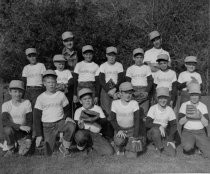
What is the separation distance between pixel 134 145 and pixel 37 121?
1.54 m

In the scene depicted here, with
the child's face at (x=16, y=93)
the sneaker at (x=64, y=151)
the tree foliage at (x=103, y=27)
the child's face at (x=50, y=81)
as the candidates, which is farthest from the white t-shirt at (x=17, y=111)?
the tree foliage at (x=103, y=27)

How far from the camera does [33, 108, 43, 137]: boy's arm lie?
226 inches

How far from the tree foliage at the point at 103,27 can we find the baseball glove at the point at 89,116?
12.8 ft

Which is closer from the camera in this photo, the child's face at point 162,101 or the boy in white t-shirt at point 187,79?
the child's face at point 162,101

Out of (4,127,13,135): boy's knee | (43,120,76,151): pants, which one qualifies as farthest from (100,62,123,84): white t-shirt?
(4,127,13,135): boy's knee

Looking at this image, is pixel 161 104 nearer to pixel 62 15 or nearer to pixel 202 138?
pixel 202 138

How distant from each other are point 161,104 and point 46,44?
173 inches

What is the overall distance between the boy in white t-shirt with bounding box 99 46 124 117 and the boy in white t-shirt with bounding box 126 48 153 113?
20cm

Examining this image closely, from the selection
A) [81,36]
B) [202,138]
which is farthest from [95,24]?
[202,138]

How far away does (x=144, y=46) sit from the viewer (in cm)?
1010

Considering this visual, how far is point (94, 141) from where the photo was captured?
230 inches

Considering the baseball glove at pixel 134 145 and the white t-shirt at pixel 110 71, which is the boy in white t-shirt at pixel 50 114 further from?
the white t-shirt at pixel 110 71

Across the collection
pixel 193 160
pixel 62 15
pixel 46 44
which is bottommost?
pixel 193 160

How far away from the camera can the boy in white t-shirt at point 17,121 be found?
5606mm
